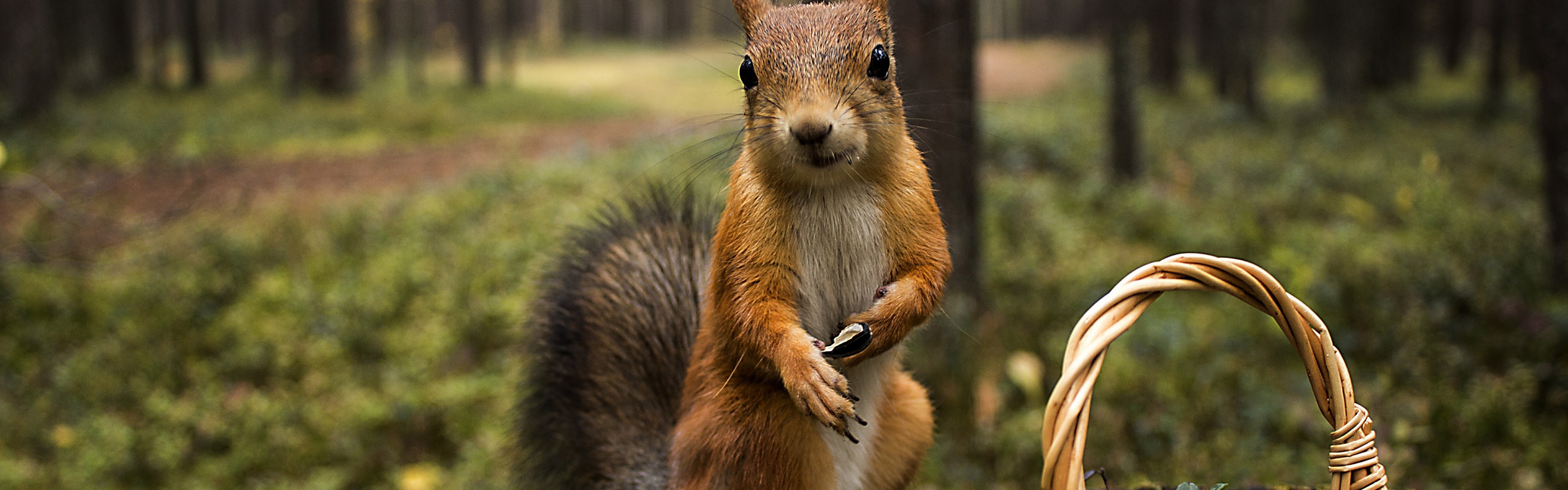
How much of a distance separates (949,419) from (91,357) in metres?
4.38

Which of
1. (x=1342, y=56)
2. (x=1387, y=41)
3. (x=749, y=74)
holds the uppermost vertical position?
(x=1387, y=41)

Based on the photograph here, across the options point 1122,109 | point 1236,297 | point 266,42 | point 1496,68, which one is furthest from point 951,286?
point 266,42

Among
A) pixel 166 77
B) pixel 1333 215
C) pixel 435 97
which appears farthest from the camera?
pixel 166 77

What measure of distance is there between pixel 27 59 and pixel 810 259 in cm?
1186

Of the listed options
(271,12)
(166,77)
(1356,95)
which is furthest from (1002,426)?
(271,12)

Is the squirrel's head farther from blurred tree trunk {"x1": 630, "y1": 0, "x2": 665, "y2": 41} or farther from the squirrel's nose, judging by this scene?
blurred tree trunk {"x1": 630, "y1": 0, "x2": 665, "y2": 41}

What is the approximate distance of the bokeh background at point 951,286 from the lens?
3.56 meters

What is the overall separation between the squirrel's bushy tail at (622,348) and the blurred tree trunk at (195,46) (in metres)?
17.0

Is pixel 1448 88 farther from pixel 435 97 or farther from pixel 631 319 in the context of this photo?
pixel 631 319

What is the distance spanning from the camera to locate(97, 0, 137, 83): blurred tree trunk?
17250mm

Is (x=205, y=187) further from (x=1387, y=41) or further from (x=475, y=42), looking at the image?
(x=1387, y=41)

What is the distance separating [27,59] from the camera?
9773mm

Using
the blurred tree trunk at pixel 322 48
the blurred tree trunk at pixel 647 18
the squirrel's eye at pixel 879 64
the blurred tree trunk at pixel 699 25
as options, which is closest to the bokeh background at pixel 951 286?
the squirrel's eye at pixel 879 64

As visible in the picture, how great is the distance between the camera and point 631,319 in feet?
6.26
